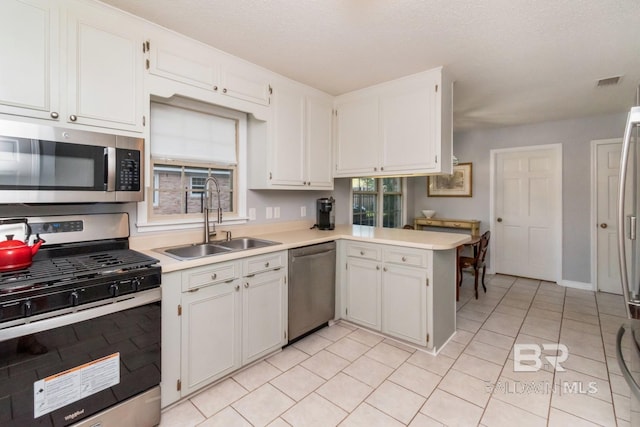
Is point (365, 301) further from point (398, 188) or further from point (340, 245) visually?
point (398, 188)

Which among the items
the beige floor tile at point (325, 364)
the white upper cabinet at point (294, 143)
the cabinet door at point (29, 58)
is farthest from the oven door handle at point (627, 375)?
the cabinet door at point (29, 58)

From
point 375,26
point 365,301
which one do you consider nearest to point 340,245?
point 365,301

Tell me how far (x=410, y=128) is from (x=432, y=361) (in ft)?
6.65

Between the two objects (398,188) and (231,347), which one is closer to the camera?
(231,347)

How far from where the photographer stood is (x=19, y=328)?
1213 millimetres

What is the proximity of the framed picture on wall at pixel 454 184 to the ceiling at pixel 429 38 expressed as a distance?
204cm

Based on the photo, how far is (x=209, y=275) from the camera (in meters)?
1.95

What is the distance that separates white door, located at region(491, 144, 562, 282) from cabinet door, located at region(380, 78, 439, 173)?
281cm

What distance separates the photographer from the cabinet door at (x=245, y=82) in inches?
96.2

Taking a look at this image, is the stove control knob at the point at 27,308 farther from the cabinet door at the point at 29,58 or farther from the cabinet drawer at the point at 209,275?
the cabinet door at the point at 29,58

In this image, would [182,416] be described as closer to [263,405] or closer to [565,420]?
[263,405]

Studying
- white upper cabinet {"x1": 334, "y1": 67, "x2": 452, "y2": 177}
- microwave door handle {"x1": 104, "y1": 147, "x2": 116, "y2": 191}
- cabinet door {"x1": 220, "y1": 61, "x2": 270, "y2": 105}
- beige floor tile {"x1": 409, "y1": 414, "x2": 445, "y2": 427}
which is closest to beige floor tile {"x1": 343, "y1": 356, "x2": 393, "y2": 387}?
beige floor tile {"x1": 409, "y1": 414, "x2": 445, "y2": 427}

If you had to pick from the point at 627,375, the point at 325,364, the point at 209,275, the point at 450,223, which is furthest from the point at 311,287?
the point at 450,223

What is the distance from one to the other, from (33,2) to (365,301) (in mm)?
3003
